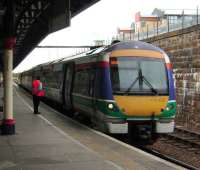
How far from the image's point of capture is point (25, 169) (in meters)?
8.02

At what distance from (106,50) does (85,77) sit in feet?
6.60

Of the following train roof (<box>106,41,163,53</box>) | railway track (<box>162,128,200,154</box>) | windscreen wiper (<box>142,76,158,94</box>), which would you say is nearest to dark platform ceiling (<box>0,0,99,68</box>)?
train roof (<box>106,41,163,53</box>)

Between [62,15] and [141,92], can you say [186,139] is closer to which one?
[141,92]

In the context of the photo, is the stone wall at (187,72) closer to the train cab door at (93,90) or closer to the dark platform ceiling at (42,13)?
the dark platform ceiling at (42,13)

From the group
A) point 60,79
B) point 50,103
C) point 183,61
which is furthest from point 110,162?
point 50,103

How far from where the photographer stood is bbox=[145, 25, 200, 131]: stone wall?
67.3 ft

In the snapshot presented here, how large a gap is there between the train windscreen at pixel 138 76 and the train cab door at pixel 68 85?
486 centimetres

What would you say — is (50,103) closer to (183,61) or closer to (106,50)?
(183,61)

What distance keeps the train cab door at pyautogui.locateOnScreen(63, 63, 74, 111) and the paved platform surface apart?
3670 mm

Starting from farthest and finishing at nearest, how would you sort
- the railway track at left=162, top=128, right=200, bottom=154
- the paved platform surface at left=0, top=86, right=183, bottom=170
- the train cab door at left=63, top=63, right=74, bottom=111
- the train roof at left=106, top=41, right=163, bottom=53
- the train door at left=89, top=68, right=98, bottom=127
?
the train cab door at left=63, top=63, right=74, bottom=111 → the railway track at left=162, top=128, right=200, bottom=154 → the train door at left=89, top=68, right=98, bottom=127 → the train roof at left=106, top=41, right=163, bottom=53 → the paved platform surface at left=0, top=86, right=183, bottom=170

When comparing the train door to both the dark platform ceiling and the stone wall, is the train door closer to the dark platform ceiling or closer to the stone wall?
the dark platform ceiling

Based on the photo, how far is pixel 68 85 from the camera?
1842cm

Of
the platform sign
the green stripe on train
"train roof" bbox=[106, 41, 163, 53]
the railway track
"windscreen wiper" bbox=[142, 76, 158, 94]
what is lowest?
the railway track

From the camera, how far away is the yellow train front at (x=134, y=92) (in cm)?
1276
